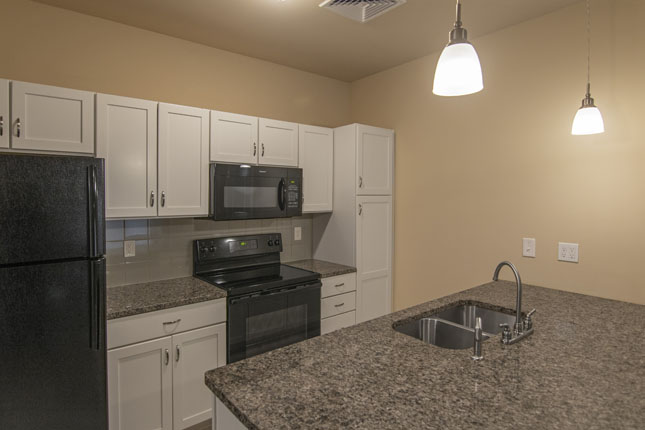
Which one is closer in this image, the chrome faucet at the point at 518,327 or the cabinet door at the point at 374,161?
the chrome faucet at the point at 518,327

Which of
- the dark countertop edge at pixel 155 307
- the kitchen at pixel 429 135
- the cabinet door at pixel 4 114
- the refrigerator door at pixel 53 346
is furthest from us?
the kitchen at pixel 429 135

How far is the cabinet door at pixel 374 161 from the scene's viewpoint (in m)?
3.11

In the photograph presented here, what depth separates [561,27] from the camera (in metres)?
2.29

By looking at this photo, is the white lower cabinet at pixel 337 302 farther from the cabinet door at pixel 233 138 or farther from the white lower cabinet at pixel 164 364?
the cabinet door at pixel 233 138

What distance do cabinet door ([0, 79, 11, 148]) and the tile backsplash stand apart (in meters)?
0.72

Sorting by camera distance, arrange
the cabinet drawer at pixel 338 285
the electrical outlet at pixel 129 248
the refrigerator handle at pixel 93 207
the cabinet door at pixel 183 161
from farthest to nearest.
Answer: the cabinet drawer at pixel 338 285 < the electrical outlet at pixel 129 248 < the cabinet door at pixel 183 161 < the refrigerator handle at pixel 93 207

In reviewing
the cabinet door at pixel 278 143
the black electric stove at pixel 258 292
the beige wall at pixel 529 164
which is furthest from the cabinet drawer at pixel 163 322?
the beige wall at pixel 529 164

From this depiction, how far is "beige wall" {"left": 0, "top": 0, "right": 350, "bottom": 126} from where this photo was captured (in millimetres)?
2191

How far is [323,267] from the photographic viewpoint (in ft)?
10.1

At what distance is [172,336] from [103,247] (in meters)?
0.71

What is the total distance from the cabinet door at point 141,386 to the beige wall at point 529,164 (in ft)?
6.65

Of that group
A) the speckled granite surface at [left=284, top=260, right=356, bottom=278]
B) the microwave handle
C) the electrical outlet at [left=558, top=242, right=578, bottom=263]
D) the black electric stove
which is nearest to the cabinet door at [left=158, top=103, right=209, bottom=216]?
the black electric stove

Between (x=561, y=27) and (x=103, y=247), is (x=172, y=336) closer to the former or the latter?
(x=103, y=247)

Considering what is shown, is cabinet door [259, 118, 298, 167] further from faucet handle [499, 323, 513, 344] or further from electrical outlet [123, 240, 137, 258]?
faucet handle [499, 323, 513, 344]
